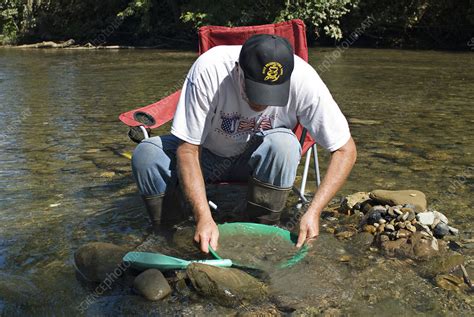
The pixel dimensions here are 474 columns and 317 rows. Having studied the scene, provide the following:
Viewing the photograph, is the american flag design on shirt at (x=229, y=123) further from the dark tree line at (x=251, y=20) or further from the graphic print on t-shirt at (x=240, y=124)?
the dark tree line at (x=251, y=20)

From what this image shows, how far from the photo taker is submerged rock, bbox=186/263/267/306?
2643mm

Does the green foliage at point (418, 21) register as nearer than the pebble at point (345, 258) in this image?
No

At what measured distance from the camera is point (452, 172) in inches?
183

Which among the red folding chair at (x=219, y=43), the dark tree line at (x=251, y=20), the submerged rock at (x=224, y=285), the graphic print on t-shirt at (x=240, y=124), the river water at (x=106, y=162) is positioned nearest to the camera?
the submerged rock at (x=224, y=285)

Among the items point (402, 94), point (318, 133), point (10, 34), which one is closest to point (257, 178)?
point (318, 133)

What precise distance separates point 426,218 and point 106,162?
115 inches

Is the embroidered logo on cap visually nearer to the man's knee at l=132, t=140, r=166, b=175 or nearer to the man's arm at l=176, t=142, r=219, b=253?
the man's arm at l=176, t=142, r=219, b=253

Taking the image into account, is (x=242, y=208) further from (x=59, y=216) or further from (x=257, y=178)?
(x=59, y=216)

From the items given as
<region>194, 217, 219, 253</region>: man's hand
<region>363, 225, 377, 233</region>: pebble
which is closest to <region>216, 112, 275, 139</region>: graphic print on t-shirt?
<region>194, 217, 219, 253</region>: man's hand

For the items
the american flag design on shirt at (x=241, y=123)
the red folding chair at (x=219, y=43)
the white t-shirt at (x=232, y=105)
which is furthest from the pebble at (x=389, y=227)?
the american flag design on shirt at (x=241, y=123)

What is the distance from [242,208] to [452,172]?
198 centimetres

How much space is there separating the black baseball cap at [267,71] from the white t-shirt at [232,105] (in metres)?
0.23

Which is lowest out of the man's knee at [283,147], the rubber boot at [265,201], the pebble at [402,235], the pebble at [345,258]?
the pebble at [345,258]

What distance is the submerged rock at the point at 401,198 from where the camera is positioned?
3.65m
